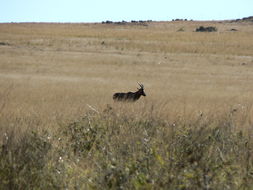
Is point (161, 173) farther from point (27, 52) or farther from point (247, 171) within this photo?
point (27, 52)

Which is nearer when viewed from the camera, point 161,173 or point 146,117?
point 161,173

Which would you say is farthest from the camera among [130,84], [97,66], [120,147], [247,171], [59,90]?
[97,66]

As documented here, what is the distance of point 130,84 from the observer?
79.3ft

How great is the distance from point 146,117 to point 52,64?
2459cm

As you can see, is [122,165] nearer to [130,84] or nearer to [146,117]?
[146,117]

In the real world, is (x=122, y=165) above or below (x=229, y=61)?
above

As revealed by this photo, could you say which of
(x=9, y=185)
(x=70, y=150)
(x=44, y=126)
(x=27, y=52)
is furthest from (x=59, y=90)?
(x=27, y=52)

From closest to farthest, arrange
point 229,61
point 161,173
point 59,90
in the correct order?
point 161,173 → point 59,90 → point 229,61

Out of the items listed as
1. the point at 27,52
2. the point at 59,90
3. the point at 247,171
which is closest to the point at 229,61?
the point at 27,52

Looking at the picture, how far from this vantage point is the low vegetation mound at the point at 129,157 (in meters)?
5.07

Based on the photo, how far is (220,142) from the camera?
6.49 metres

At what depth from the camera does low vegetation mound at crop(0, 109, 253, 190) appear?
5.07 metres

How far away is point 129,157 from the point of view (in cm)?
584

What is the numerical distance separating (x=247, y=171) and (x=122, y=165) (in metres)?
1.26
